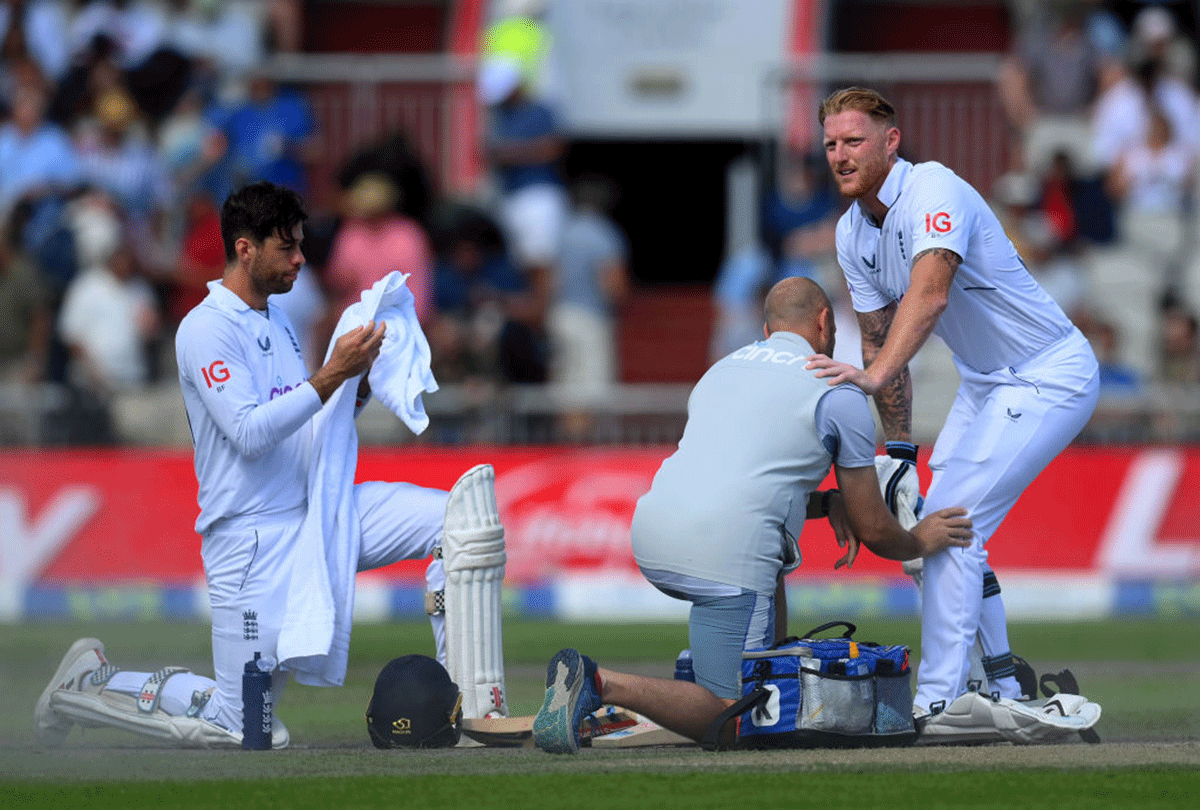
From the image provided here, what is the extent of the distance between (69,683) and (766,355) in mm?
3096

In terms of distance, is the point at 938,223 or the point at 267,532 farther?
the point at 267,532

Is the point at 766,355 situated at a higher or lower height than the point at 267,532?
higher

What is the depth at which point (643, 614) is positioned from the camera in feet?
48.3

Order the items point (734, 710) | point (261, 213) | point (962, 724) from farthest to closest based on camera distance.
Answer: point (261, 213)
point (962, 724)
point (734, 710)

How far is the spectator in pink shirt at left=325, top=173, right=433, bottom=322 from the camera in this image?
1570cm

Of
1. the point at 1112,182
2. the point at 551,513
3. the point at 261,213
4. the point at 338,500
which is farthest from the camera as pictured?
the point at 1112,182

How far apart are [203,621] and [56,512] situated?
1653mm

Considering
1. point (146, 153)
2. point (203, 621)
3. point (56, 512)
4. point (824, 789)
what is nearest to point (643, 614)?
point (203, 621)

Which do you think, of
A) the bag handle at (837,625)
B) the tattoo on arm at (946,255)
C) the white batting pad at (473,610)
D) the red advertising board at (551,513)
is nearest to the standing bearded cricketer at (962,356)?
the tattoo on arm at (946,255)

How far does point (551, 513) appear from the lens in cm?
1493

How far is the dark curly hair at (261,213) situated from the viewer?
773cm

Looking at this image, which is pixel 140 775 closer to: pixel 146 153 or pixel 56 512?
pixel 56 512

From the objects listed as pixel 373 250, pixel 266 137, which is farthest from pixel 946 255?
pixel 266 137

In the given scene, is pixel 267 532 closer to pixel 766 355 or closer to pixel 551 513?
pixel 766 355
